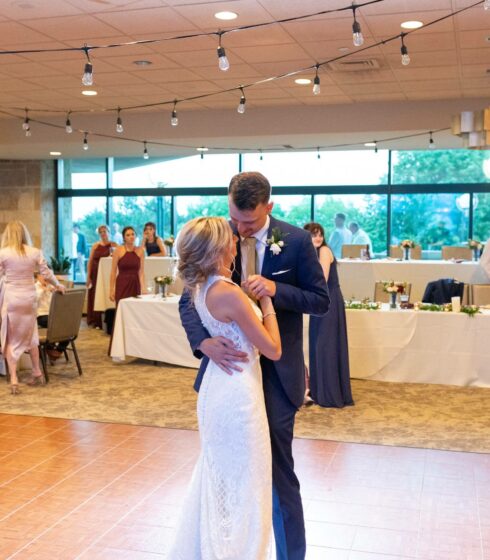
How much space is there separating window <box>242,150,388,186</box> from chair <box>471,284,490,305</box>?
6.27 m

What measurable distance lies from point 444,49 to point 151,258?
5945 mm

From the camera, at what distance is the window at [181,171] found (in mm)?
15070

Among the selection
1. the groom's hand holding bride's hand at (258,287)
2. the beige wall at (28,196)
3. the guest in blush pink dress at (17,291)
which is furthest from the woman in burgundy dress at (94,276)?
the groom's hand holding bride's hand at (258,287)

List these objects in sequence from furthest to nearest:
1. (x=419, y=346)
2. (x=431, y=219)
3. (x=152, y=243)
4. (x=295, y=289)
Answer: (x=431, y=219) < (x=152, y=243) < (x=419, y=346) < (x=295, y=289)

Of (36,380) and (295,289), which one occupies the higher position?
(295,289)

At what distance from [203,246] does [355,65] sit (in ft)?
20.1

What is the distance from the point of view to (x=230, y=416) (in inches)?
111


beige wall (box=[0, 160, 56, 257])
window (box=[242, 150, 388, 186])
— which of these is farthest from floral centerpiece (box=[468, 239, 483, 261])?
beige wall (box=[0, 160, 56, 257])

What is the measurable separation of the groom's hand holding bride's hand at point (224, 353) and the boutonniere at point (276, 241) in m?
0.39

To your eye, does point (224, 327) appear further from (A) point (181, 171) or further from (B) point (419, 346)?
(A) point (181, 171)

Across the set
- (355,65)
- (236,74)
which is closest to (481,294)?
(355,65)

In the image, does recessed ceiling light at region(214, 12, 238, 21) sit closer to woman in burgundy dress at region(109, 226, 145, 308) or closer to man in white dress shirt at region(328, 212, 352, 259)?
woman in burgundy dress at region(109, 226, 145, 308)

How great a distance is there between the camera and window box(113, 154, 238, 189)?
15.1 m

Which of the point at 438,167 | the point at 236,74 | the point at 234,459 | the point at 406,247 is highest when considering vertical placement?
the point at 236,74
